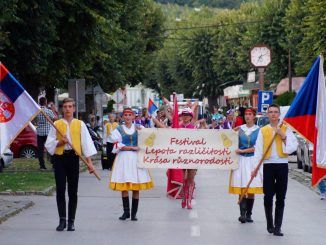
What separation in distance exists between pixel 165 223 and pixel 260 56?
26.9 m

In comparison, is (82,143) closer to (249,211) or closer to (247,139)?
(247,139)

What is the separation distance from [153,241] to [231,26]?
7409 cm

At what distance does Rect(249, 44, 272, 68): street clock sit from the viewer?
4139 cm

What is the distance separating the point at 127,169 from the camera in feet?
51.4

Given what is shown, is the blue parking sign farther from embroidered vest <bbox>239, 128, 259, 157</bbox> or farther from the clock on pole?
embroidered vest <bbox>239, 128, 259, 157</bbox>

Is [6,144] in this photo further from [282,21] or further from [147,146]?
[282,21]

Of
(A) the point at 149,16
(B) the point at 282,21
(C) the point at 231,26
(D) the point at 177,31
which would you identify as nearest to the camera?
(B) the point at 282,21

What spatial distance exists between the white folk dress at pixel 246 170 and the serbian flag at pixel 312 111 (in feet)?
5.98

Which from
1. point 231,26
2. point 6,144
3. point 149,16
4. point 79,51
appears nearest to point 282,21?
point 149,16

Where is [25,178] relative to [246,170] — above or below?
below

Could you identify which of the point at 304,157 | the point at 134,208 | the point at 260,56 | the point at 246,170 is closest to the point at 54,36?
the point at 304,157

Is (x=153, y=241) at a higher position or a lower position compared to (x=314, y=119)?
lower

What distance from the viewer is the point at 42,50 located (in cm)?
2756

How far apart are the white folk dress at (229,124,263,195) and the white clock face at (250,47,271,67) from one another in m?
25.6
